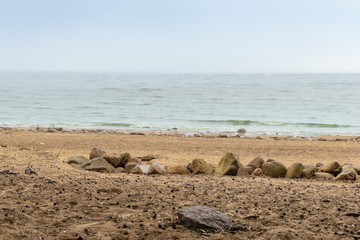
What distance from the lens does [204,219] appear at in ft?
15.6

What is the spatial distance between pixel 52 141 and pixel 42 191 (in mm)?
9683

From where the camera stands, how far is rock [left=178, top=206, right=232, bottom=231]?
15.4ft

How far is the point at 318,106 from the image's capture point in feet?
114

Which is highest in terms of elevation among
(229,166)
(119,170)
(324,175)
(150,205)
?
(150,205)

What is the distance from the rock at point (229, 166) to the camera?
847 cm

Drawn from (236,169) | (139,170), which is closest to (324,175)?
(236,169)

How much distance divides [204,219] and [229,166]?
3.82 m

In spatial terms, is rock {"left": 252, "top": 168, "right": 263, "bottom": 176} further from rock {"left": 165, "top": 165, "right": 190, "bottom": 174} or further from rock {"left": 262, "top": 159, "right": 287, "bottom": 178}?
rock {"left": 165, "top": 165, "right": 190, "bottom": 174}

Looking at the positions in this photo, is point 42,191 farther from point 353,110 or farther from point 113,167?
point 353,110

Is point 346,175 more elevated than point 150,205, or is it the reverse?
point 150,205

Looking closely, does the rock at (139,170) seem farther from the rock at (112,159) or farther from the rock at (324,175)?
the rock at (324,175)

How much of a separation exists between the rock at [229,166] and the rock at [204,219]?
3.58 m

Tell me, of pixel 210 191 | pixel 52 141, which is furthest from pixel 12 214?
pixel 52 141

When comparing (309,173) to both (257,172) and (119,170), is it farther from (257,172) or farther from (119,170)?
(119,170)
